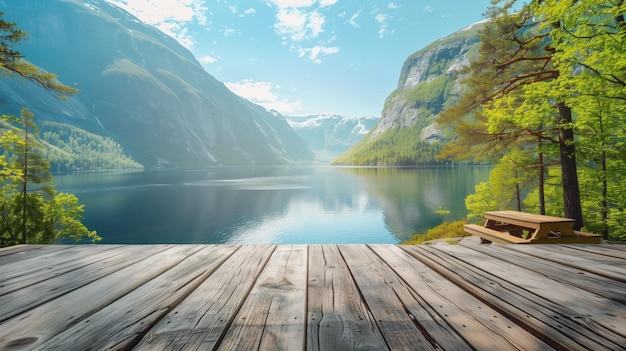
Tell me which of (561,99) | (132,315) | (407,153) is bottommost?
(132,315)

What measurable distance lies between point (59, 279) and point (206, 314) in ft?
5.95

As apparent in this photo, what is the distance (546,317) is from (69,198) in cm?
2619

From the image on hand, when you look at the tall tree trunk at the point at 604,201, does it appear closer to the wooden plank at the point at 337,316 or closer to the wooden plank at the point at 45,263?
the wooden plank at the point at 337,316

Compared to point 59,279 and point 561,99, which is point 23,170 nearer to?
point 59,279

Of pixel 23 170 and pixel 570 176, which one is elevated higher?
pixel 23 170

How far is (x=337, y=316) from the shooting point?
175 cm

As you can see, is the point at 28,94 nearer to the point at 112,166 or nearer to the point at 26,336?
the point at 112,166

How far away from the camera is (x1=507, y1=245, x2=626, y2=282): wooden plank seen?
8.39ft

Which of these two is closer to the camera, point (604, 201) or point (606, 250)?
point (606, 250)

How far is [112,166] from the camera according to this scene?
16412cm

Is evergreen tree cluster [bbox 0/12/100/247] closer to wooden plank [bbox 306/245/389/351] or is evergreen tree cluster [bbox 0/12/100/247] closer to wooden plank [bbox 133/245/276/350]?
wooden plank [bbox 133/245/276/350]

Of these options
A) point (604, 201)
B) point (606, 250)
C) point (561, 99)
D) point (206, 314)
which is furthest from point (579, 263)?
point (604, 201)

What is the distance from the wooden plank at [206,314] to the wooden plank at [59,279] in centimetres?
108

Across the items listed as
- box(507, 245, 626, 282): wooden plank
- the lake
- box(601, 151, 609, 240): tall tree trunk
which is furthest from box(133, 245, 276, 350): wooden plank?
the lake
